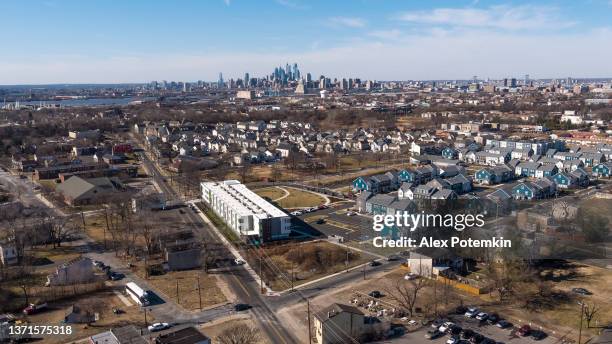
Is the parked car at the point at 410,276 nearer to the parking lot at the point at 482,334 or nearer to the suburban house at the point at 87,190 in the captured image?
the parking lot at the point at 482,334

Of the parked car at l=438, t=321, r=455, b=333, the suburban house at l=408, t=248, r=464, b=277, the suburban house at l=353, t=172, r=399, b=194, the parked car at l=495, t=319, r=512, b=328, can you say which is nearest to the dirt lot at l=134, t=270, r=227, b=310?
the parked car at l=438, t=321, r=455, b=333

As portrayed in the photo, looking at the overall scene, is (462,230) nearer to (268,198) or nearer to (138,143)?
(268,198)

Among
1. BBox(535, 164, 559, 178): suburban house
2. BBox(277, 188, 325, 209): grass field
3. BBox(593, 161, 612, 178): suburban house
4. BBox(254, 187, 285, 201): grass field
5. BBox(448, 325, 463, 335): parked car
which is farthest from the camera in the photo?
BBox(593, 161, 612, 178): suburban house

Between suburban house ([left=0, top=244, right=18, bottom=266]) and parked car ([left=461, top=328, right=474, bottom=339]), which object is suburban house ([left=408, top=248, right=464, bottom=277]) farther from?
suburban house ([left=0, top=244, right=18, bottom=266])

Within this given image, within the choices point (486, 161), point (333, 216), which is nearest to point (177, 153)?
point (333, 216)

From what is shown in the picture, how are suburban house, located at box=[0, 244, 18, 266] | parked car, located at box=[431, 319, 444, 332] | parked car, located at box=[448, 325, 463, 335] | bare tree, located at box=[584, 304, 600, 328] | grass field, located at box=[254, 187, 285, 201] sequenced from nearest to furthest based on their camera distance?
parked car, located at box=[448, 325, 463, 335]
bare tree, located at box=[584, 304, 600, 328]
parked car, located at box=[431, 319, 444, 332]
suburban house, located at box=[0, 244, 18, 266]
grass field, located at box=[254, 187, 285, 201]

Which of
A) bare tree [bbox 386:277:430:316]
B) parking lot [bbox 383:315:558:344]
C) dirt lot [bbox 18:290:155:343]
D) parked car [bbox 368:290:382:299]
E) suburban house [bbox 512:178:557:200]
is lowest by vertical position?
dirt lot [bbox 18:290:155:343]
